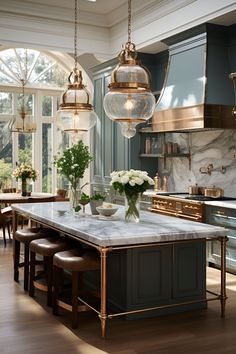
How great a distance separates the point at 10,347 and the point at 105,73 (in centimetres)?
575

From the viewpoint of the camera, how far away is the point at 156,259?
412cm

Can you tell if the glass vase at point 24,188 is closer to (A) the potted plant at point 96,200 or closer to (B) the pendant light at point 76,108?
(B) the pendant light at point 76,108

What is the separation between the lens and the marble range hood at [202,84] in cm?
601

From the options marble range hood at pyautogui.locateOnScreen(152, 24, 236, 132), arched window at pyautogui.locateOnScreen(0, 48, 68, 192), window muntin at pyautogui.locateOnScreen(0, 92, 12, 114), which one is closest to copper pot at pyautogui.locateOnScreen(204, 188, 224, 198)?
marble range hood at pyautogui.locateOnScreen(152, 24, 236, 132)

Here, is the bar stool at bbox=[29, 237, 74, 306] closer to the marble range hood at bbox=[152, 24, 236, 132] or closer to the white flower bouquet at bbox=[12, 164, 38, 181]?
the marble range hood at bbox=[152, 24, 236, 132]

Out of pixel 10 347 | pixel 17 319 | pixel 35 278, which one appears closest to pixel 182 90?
pixel 35 278

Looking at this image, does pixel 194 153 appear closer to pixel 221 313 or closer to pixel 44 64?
pixel 221 313

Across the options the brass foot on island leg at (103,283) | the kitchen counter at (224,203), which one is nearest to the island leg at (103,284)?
the brass foot on island leg at (103,283)

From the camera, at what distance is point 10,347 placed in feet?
11.4

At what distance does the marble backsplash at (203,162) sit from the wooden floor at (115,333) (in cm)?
239

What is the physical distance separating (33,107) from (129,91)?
21.0ft

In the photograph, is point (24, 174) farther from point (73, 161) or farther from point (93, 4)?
point (73, 161)

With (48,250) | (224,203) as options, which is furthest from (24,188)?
(48,250)

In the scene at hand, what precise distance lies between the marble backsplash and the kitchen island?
91.3 inches
